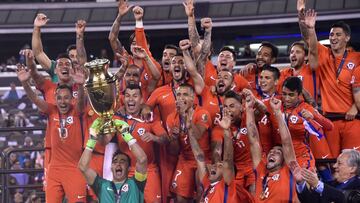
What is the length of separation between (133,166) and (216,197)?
2.96 ft

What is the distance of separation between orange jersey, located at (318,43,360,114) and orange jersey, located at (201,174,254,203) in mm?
1118

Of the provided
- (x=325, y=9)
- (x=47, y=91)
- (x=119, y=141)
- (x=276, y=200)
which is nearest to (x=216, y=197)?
(x=276, y=200)

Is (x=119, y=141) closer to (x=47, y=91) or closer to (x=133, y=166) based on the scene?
(x=133, y=166)

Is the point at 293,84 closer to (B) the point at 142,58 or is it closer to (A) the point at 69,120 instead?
(B) the point at 142,58

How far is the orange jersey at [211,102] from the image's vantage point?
865 centimetres

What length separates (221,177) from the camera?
820 centimetres

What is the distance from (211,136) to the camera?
8.55m

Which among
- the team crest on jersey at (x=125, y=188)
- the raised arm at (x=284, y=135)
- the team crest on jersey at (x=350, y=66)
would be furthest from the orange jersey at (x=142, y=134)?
the team crest on jersey at (x=350, y=66)

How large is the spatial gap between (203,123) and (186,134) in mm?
193

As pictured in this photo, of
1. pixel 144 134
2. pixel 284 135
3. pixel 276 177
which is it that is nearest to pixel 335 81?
pixel 284 135

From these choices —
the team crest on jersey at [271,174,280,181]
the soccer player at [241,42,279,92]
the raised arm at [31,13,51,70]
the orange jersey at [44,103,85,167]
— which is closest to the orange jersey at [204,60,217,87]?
the soccer player at [241,42,279,92]

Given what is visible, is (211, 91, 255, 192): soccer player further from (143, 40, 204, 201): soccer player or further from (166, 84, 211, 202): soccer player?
(143, 40, 204, 201): soccer player

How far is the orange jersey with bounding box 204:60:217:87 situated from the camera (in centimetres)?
910

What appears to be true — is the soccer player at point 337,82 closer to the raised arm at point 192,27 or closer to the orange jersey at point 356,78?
the orange jersey at point 356,78
